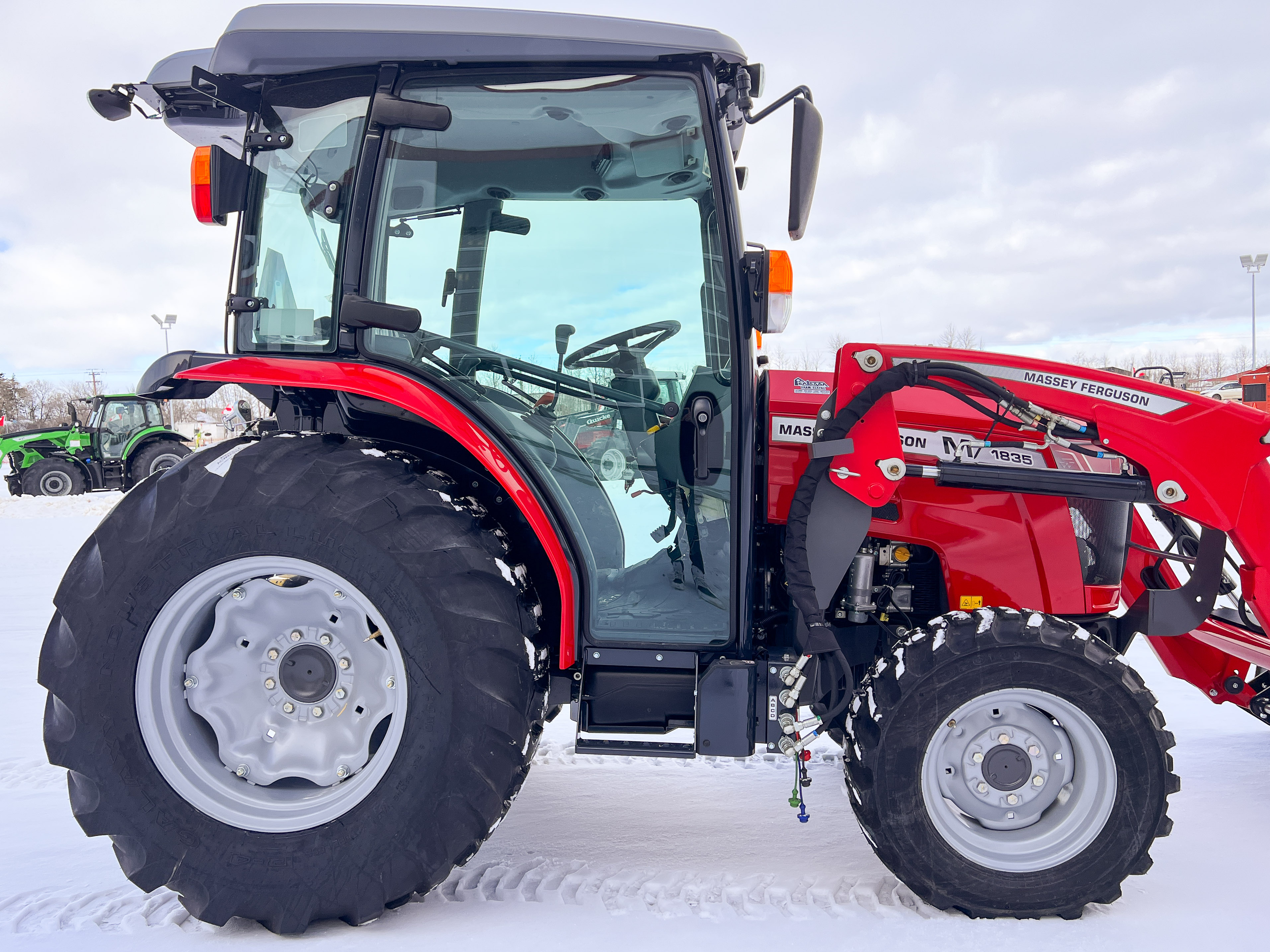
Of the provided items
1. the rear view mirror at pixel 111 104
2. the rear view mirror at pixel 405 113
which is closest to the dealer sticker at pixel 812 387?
the rear view mirror at pixel 405 113

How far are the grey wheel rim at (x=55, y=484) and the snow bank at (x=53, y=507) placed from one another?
0.51 meters

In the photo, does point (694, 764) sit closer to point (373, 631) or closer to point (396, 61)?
point (373, 631)

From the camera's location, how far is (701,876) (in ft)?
7.34

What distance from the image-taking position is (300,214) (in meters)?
2.27

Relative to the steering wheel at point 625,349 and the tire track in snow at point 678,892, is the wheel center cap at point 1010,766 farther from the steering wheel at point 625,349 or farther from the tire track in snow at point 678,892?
the steering wheel at point 625,349

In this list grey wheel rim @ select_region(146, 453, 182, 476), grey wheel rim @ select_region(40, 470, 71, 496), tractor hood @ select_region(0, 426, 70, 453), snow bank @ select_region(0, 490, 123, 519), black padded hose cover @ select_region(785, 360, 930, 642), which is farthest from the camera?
tractor hood @ select_region(0, 426, 70, 453)

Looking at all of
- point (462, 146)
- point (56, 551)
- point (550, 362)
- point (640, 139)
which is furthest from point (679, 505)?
point (56, 551)

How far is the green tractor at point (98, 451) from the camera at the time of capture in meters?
13.8

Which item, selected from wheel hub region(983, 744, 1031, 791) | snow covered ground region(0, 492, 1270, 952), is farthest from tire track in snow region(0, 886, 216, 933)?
wheel hub region(983, 744, 1031, 791)

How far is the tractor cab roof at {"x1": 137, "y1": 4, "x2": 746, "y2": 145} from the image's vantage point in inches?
82.4

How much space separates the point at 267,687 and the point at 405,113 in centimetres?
151

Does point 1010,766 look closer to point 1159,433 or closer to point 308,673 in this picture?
point 1159,433

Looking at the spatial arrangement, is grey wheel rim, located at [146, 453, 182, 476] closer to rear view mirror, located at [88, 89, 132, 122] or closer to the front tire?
rear view mirror, located at [88, 89, 132, 122]

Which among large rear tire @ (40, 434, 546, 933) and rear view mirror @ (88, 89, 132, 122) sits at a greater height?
rear view mirror @ (88, 89, 132, 122)
